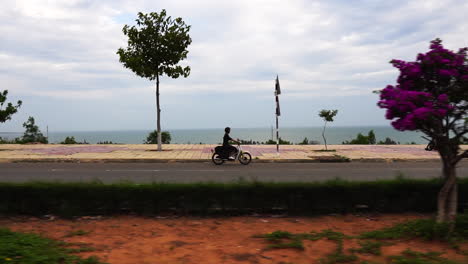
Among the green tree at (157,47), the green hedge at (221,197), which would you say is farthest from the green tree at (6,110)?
the green hedge at (221,197)

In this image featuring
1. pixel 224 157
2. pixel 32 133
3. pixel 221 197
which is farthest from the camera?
pixel 32 133

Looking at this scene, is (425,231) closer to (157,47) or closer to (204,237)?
(204,237)

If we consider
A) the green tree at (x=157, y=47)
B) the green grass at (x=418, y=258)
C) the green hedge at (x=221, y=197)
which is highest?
the green tree at (x=157, y=47)

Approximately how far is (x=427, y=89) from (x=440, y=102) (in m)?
0.66

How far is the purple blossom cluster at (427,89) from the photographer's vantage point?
16.0ft

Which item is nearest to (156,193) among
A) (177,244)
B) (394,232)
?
(177,244)

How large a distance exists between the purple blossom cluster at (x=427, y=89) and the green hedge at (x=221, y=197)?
172cm

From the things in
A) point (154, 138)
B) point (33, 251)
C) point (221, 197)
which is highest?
point (154, 138)

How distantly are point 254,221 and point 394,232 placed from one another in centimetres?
215

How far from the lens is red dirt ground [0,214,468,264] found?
4305 millimetres

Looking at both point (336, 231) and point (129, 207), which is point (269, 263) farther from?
point (129, 207)

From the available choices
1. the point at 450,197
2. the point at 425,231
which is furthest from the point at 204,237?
the point at 450,197

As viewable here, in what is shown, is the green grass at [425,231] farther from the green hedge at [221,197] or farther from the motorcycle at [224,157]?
the motorcycle at [224,157]

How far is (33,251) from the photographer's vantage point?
4.25 meters
